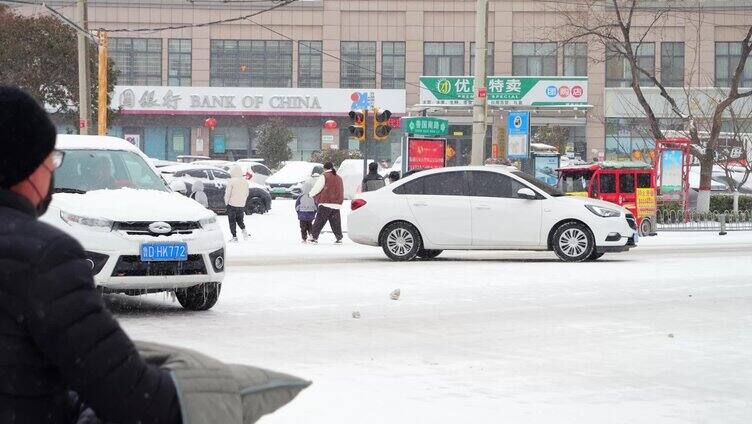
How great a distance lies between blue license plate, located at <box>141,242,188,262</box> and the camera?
11.9 m

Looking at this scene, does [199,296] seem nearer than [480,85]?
Yes

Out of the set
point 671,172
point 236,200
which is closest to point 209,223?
point 236,200

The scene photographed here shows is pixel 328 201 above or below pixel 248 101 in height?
below

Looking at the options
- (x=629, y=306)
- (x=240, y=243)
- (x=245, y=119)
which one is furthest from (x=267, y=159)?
(x=629, y=306)

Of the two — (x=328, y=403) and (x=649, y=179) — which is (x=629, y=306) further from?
(x=649, y=179)

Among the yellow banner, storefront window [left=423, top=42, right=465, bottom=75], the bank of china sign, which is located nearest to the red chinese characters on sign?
the yellow banner

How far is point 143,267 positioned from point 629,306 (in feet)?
16.3

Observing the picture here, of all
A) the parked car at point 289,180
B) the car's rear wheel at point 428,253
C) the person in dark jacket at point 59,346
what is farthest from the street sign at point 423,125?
the person in dark jacket at point 59,346

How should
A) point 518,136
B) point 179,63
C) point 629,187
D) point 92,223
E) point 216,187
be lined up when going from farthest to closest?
point 179,63, point 216,187, point 518,136, point 629,187, point 92,223

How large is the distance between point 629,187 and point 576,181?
1926mm

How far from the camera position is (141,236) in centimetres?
1189

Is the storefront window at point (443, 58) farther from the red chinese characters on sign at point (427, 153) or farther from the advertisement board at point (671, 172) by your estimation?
the red chinese characters on sign at point (427, 153)

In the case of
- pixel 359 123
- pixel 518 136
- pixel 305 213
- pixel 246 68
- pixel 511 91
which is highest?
pixel 246 68

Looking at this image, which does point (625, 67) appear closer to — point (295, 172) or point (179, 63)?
point (179, 63)
